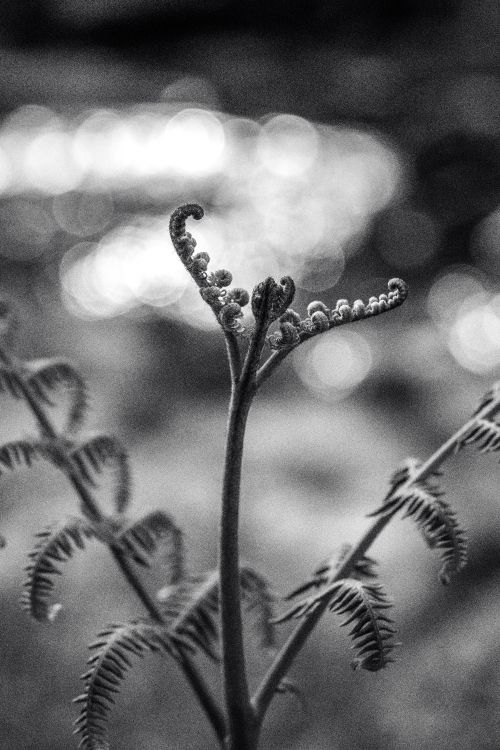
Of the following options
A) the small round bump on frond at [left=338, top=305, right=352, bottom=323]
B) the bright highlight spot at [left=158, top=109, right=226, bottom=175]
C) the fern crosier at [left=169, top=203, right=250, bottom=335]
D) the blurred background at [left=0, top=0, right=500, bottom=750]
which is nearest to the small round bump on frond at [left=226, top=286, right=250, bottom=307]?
the fern crosier at [left=169, top=203, right=250, bottom=335]

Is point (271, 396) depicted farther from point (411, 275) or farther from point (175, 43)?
point (175, 43)

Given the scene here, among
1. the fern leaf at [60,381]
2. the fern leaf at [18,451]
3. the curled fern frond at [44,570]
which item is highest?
the fern leaf at [60,381]

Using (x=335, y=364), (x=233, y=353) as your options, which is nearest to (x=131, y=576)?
(x=233, y=353)

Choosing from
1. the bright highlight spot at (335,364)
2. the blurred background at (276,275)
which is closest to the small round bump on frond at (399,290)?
the blurred background at (276,275)

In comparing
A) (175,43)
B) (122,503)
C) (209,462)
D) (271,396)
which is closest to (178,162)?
(175,43)

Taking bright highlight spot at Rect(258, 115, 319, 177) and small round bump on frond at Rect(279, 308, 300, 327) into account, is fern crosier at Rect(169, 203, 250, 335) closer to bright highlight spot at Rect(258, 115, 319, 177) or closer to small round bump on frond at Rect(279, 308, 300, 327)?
small round bump on frond at Rect(279, 308, 300, 327)

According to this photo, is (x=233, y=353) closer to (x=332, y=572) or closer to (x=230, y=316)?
(x=230, y=316)

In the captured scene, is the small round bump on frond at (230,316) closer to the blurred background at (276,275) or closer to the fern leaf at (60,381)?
the fern leaf at (60,381)

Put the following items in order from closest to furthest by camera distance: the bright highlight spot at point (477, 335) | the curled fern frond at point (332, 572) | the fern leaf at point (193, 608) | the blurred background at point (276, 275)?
the curled fern frond at point (332, 572) → the fern leaf at point (193, 608) → the blurred background at point (276, 275) → the bright highlight spot at point (477, 335)

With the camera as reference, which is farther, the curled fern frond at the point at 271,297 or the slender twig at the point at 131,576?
the slender twig at the point at 131,576
